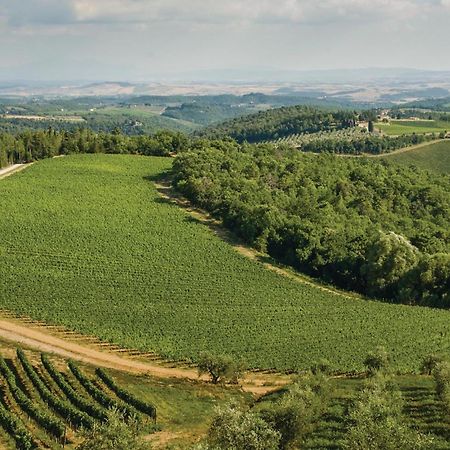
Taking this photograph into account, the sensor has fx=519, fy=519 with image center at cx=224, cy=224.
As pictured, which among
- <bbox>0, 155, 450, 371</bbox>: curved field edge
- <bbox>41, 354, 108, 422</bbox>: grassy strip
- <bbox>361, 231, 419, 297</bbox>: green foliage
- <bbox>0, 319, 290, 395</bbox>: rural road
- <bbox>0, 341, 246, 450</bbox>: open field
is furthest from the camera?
<bbox>361, 231, 419, 297</bbox>: green foliage

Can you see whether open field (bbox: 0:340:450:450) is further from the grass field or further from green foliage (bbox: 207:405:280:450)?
the grass field

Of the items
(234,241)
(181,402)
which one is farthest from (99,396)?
(234,241)

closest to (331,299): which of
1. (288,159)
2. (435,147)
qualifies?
(288,159)

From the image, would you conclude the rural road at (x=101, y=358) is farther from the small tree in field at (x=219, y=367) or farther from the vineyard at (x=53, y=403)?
the vineyard at (x=53, y=403)

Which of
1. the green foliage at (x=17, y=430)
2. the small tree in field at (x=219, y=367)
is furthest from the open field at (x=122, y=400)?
the small tree in field at (x=219, y=367)

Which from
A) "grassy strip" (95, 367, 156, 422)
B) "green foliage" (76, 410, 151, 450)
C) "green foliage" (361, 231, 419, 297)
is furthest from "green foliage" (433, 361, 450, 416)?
"green foliage" (361, 231, 419, 297)

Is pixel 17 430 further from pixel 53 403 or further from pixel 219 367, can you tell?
pixel 219 367
